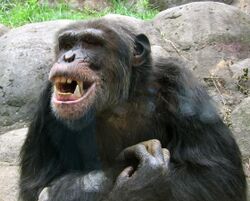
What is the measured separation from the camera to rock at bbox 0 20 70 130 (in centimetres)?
726

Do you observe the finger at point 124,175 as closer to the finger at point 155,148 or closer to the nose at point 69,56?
the finger at point 155,148

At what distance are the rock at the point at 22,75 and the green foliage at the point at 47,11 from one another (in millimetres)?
1387

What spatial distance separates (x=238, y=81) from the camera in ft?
23.6

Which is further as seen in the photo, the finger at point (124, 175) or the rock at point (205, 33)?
the rock at point (205, 33)

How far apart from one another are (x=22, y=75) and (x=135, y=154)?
3.31 m

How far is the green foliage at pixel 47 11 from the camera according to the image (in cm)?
917

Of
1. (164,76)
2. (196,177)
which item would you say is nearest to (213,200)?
(196,177)

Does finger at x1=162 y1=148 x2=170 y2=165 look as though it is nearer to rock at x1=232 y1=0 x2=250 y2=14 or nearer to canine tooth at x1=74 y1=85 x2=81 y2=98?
canine tooth at x1=74 y1=85 x2=81 y2=98

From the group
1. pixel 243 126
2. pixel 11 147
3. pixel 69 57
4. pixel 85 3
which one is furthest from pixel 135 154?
pixel 85 3

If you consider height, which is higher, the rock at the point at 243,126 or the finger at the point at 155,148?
the finger at the point at 155,148

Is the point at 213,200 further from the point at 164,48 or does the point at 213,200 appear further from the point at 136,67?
the point at 164,48

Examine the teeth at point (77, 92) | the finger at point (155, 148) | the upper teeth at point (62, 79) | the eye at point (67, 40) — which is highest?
the eye at point (67, 40)

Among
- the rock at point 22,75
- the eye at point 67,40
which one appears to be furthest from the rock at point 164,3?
the eye at point 67,40

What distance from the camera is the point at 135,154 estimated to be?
168 inches
